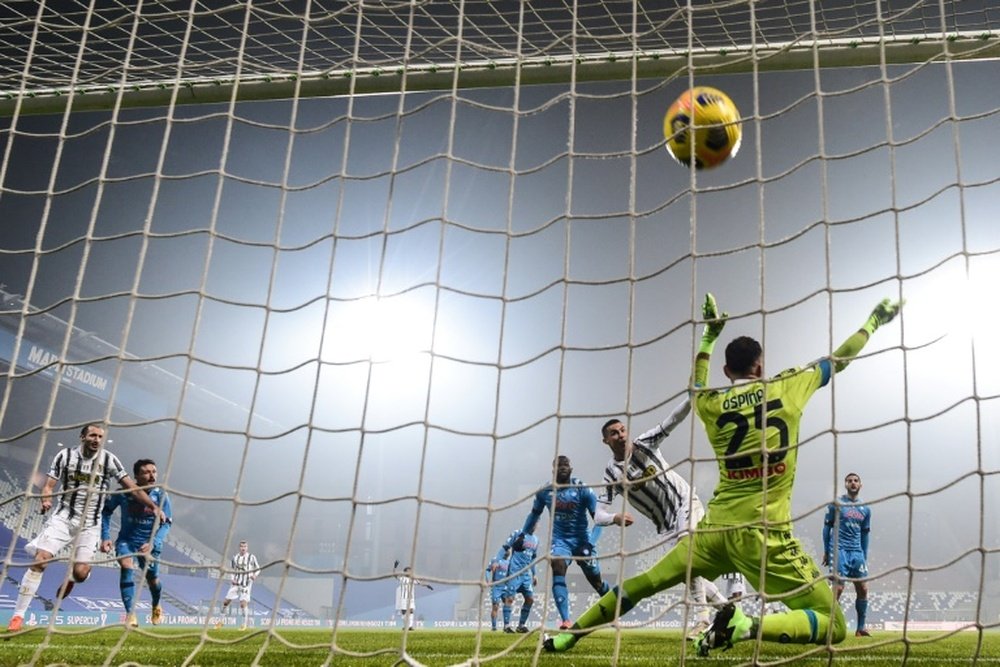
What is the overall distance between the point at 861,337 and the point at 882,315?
22 centimetres

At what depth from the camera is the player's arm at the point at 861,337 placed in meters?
2.98

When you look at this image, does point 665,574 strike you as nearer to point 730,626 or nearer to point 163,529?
point 730,626

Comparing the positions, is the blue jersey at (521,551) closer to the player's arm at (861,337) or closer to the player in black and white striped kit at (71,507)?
the player in black and white striped kit at (71,507)

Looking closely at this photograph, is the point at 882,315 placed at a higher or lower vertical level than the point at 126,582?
higher

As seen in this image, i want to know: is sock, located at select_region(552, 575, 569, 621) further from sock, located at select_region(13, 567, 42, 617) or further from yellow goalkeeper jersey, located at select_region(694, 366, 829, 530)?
sock, located at select_region(13, 567, 42, 617)

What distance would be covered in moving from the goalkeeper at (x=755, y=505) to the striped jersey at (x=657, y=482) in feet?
5.91

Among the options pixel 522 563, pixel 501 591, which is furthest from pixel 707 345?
pixel 501 591

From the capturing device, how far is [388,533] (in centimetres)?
2025

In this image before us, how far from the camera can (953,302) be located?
13.6 m

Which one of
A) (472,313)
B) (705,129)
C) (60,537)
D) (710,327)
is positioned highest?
(472,313)

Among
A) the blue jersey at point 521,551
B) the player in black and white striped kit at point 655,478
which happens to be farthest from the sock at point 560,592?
the blue jersey at point 521,551

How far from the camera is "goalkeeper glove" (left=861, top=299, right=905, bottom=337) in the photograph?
3.18 meters

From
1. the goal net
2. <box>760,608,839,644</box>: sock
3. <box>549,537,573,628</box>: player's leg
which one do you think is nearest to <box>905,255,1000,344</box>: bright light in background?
the goal net

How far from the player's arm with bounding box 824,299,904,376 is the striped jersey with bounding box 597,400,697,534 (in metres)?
1.94
